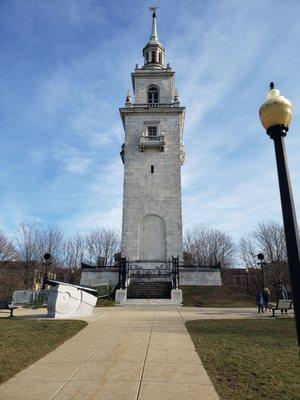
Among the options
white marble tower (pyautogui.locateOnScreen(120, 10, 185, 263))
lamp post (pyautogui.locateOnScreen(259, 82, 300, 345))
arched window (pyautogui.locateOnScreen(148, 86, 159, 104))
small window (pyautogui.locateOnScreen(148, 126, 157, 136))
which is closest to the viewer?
lamp post (pyautogui.locateOnScreen(259, 82, 300, 345))

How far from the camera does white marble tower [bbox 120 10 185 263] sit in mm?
34500

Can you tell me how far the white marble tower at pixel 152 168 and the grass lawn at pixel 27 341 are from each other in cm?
2179

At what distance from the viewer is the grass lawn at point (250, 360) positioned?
5.30m

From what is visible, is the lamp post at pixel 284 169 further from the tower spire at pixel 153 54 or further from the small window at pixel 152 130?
the tower spire at pixel 153 54

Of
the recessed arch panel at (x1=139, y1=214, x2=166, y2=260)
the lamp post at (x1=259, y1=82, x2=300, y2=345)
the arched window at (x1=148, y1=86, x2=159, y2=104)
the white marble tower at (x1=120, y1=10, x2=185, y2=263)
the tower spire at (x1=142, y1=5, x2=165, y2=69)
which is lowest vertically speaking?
the lamp post at (x1=259, y1=82, x2=300, y2=345)

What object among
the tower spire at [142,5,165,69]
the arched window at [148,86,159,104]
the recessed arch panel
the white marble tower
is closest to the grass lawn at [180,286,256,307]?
the recessed arch panel

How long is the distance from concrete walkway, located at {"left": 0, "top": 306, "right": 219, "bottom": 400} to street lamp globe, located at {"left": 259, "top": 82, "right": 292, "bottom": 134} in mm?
4060

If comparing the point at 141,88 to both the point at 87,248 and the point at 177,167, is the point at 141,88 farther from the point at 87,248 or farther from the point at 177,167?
the point at 87,248

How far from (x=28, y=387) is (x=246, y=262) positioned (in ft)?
200

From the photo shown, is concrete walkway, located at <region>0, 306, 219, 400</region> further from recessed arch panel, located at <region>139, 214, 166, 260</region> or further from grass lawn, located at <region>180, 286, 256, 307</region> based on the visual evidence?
recessed arch panel, located at <region>139, 214, 166, 260</region>

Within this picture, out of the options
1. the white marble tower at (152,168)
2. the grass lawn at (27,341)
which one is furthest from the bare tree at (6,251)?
the grass lawn at (27,341)

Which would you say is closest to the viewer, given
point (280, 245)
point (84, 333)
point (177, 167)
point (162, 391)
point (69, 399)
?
point (69, 399)

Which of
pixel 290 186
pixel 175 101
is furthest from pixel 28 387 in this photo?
pixel 175 101

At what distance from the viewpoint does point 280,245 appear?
174ft
